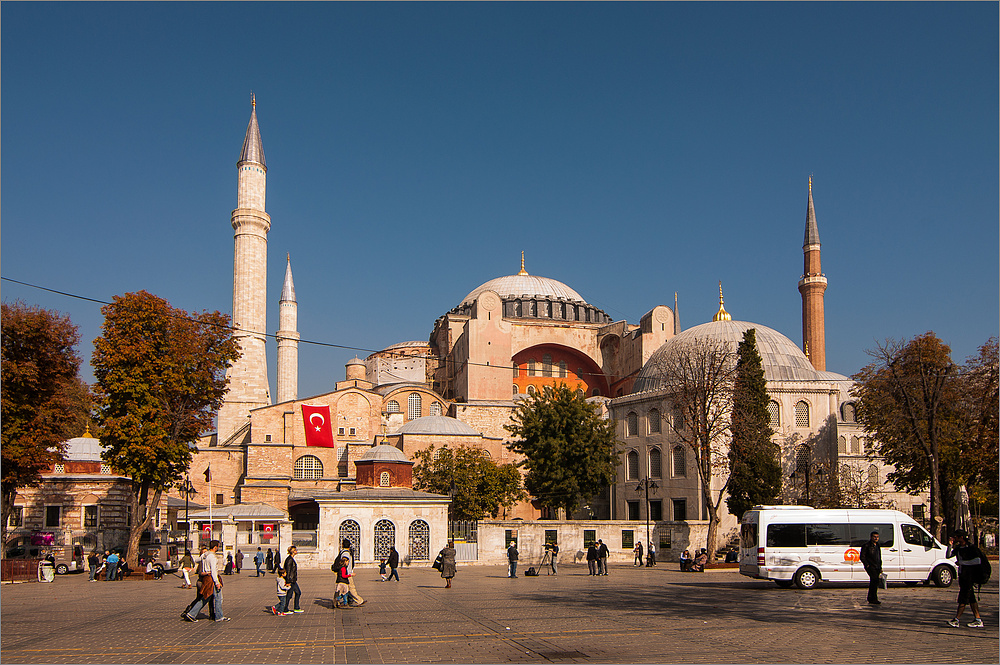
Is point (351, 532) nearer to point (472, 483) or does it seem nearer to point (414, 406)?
point (472, 483)

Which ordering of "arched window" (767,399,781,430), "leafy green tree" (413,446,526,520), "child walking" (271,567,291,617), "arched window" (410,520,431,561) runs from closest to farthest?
"child walking" (271,567,291,617), "arched window" (410,520,431,561), "leafy green tree" (413,446,526,520), "arched window" (767,399,781,430)

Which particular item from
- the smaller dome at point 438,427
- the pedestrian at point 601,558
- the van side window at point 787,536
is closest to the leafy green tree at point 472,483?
the smaller dome at point 438,427

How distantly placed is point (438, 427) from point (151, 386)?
762 inches

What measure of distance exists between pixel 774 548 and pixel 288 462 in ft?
101

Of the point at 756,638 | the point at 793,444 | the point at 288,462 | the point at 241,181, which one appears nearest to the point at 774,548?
the point at 756,638

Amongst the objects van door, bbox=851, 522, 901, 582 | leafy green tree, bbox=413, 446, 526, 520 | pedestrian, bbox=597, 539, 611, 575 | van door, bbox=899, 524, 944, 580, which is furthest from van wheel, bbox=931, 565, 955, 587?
leafy green tree, bbox=413, 446, 526, 520

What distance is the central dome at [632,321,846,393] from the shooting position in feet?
134

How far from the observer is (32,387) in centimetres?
2341

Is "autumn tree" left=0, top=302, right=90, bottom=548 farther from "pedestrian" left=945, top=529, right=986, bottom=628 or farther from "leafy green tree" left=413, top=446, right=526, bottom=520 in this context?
"pedestrian" left=945, top=529, right=986, bottom=628

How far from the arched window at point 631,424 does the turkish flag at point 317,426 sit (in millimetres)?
15330

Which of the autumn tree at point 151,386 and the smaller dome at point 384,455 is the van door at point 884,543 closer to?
the autumn tree at point 151,386

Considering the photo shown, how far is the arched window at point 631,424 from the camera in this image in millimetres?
41469

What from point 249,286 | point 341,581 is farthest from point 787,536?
point 249,286

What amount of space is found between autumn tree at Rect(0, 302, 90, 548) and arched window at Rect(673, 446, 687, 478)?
80.6 ft
